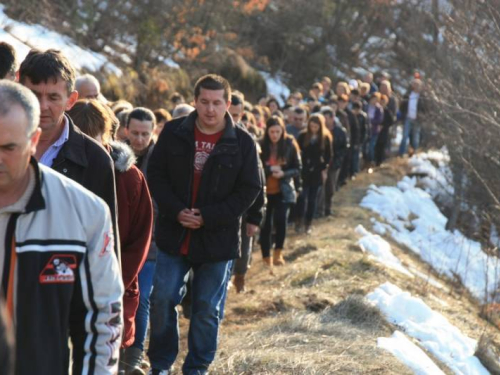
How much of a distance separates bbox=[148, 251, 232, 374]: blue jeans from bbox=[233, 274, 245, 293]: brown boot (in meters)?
3.93

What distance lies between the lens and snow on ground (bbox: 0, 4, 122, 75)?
16.9 m

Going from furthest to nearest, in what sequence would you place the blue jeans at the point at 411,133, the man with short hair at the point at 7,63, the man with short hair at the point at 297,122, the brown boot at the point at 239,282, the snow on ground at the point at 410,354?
the blue jeans at the point at 411,133, the man with short hair at the point at 297,122, the brown boot at the point at 239,282, the snow on ground at the point at 410,354, the man with short hair at the point at 7,63

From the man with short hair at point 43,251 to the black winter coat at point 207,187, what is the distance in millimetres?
3072

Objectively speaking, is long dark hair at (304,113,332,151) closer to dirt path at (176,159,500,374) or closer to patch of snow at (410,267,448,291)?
dirt path at (176,159,500,374)

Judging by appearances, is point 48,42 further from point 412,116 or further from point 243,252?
point 412,116

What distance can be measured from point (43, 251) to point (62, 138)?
1.30 m

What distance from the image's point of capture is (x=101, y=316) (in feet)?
11.3

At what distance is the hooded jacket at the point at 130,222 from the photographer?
16.5 feet

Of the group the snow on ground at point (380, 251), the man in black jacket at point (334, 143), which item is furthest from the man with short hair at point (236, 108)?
the man in black jacket at point (334, 143)

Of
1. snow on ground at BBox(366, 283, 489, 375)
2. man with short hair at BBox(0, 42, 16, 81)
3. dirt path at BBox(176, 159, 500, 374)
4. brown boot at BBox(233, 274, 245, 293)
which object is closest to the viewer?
man with short hair at BBox(0, 42, 16, 81)

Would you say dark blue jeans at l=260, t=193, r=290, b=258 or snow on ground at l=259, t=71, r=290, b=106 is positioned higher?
snow on ground at l=259, t=71, r=290, b=106

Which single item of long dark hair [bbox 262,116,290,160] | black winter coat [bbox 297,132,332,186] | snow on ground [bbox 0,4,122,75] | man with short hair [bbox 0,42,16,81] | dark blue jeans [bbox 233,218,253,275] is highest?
snow on ground [bbox 0,4,122,75]

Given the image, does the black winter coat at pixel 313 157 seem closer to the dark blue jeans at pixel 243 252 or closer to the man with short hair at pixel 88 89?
the dark blue jeans at pixel 243 252

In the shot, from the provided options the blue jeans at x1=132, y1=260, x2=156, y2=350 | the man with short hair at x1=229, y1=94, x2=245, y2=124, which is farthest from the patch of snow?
the blue jeans at x1=132, y1=260, x2=156, y2=350
